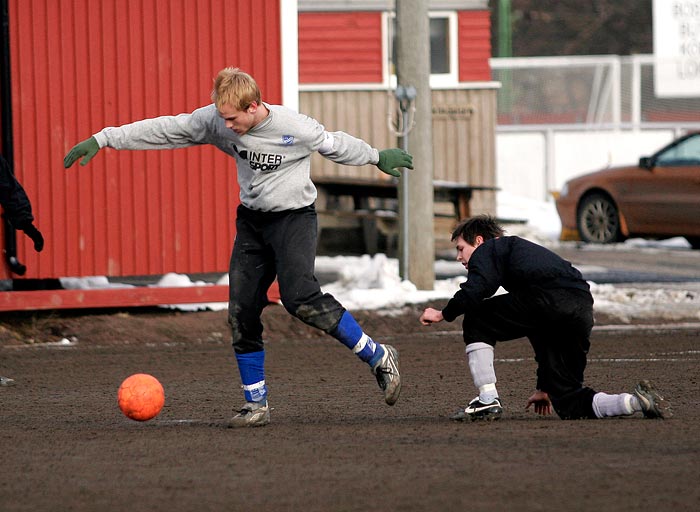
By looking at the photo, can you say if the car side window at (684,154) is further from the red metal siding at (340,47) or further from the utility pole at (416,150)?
the utility pole at (416,150)

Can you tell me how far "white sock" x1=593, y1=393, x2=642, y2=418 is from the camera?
692 centimetres

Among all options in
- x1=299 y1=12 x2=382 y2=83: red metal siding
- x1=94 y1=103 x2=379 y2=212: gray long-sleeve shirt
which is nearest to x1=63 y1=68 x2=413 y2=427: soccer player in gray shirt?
x1=94 y1=103 x2=379 y2=212: gray long-sleeve shirt

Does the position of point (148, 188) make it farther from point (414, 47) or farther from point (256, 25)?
point (414, 47)

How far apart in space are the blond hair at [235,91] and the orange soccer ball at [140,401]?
57.1 inches

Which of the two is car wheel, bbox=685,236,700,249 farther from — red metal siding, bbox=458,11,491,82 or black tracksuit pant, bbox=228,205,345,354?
black tracksuit pant, bbox=228,205,345,354

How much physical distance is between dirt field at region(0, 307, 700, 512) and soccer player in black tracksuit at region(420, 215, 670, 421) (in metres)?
0.11

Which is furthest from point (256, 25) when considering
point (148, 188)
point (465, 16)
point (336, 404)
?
point (465, 16)

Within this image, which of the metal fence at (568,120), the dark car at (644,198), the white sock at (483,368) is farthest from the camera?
the metal fence at (568,120)

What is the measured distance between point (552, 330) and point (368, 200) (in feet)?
46.9

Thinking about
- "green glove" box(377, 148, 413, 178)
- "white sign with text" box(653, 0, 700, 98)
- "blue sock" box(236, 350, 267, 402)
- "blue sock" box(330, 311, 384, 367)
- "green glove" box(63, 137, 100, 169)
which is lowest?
"blue sock" box(236, 350, 267, 402)

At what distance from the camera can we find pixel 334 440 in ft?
21.6

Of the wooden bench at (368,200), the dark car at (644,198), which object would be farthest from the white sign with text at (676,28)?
the wooden bench at (368,200)

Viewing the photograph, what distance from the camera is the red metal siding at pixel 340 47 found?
78.9ft

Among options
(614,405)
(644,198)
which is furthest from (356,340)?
(644,198)
